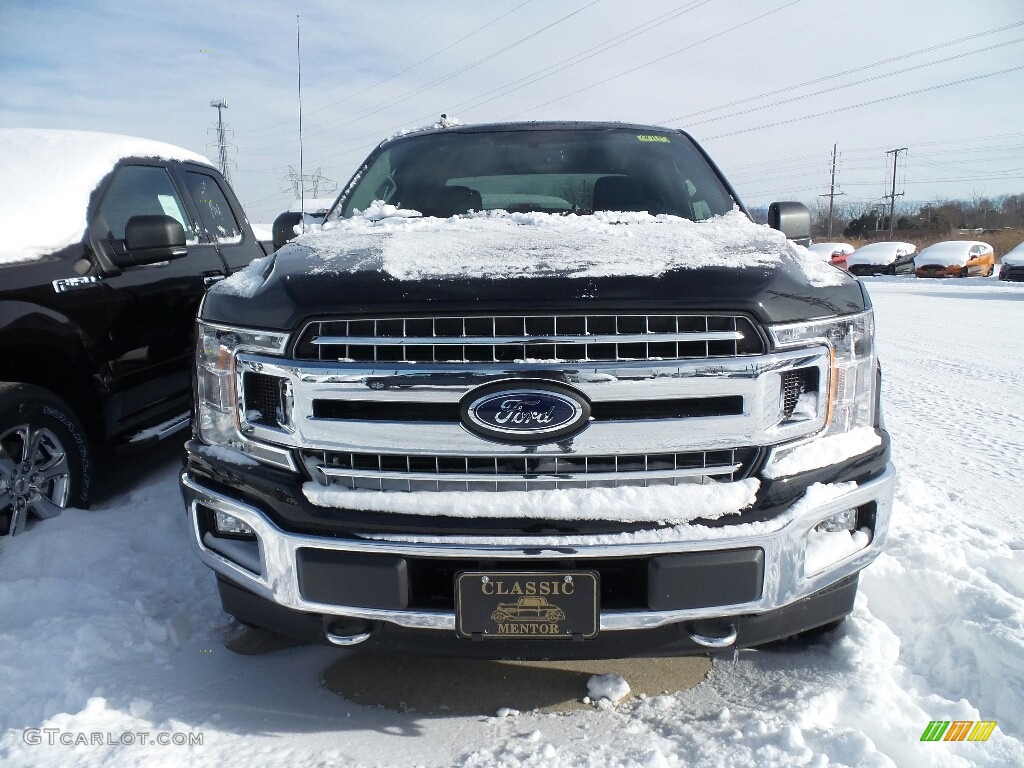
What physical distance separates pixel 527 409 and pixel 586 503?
0.28 metres

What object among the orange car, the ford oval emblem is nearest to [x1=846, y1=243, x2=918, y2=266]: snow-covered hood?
the orange car

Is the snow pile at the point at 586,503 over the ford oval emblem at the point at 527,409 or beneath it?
beneath

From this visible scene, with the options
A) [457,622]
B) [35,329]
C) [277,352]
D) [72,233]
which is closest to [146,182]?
[72,233]

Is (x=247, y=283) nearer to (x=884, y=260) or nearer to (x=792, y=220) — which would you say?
(x=792, y=220)

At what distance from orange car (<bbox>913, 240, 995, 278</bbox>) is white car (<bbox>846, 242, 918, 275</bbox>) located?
2.79 meters

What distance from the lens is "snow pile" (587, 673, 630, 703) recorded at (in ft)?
7.45

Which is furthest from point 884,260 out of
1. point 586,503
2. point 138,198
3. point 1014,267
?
point 586,503

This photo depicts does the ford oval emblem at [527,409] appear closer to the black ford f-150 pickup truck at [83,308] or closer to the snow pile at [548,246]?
the snow pile at [548,246]

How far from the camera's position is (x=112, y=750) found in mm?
2000

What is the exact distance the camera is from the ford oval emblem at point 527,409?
71.8 inches

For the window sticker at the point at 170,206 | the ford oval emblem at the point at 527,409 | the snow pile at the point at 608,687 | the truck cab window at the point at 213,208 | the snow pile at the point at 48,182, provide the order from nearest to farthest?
the ford oval emblem at the point at 527,409, the snow pile at the point at 608,687, the snow pile at the point at 48,182, the window sticker at the point at 170,206, the truck cab window at the point at 213,208

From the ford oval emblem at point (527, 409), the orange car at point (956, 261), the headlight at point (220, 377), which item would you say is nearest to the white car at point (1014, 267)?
the orange car at point (956, 261)

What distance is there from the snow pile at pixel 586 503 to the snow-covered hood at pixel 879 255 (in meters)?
31.5

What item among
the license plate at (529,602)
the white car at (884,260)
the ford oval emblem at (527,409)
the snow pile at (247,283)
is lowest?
the white car at (884,260)
